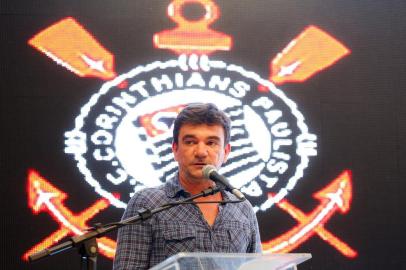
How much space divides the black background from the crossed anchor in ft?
0.11

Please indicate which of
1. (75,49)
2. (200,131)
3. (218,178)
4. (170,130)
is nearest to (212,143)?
(200,131)

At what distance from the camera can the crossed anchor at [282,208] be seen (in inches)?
123

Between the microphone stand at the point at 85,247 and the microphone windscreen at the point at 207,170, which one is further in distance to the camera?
the microphone windscreen at the point at 207,170

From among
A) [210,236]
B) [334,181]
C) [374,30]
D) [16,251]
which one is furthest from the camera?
[374,30]

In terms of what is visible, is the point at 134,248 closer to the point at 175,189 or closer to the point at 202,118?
the point at 175,189

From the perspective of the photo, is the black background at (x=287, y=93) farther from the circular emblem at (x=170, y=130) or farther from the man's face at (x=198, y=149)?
the man's face at (x=198, y=149)

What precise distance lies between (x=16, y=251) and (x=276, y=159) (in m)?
1.52

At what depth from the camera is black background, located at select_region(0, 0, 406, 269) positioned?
3.18 m

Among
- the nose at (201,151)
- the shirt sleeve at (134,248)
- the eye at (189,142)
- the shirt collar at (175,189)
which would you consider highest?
the eye at (189,142)

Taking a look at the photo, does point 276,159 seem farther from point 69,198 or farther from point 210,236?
point 210,236

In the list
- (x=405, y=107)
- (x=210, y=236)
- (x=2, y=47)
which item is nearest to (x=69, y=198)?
(x=2, y=47)

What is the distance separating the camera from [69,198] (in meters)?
3.15

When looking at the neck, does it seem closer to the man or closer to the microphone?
the man

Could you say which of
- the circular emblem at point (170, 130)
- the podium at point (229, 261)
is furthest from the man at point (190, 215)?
the circular emblem at point (170, 130)
